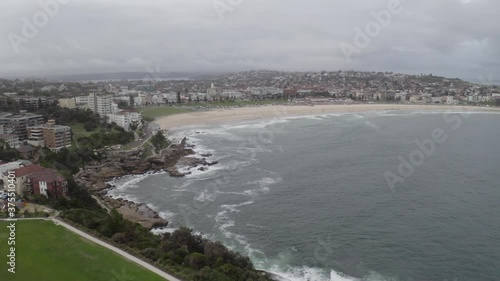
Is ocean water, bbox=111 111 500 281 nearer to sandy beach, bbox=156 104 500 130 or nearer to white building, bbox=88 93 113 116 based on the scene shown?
sandy beach, bbox=156 104 500 130

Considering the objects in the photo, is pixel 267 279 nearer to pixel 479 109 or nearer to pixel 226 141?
pixel 226 141

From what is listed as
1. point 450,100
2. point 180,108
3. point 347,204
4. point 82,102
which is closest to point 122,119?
point 82,102

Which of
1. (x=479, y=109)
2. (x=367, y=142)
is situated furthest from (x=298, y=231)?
(x=479, y=109)

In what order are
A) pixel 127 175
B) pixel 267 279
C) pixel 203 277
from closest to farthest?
pixel 203 277 → pixel 267 279 → pixel 127 175

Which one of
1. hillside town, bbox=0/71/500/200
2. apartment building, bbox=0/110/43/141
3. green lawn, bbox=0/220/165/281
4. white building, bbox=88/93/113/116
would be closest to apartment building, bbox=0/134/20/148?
hillside town, bbox=0/71/500/200

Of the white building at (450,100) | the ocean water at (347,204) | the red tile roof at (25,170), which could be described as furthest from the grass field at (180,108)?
the red tile roof at (25,170)
